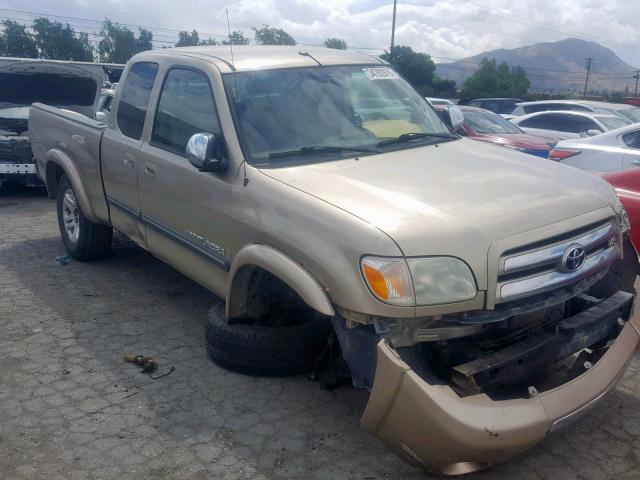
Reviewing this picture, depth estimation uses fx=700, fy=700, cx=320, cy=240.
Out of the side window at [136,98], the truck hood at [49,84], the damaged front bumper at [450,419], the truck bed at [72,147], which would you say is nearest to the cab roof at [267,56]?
the side window at [136,98]

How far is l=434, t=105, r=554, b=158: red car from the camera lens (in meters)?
10.7

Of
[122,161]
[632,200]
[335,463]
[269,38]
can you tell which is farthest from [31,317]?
[269,38]

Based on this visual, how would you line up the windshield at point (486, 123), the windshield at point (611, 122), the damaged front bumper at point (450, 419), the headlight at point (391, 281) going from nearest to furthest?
the damaged front bumper at point (450, 419) → the headlight at point (391, 281) → the windshield at point (486, 123) → the windshield at point (611, 122)

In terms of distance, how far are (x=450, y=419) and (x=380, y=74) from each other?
2870mm

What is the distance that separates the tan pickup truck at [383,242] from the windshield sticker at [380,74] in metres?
0.02

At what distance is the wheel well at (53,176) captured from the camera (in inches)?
265

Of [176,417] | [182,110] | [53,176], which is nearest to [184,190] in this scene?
[182,110]

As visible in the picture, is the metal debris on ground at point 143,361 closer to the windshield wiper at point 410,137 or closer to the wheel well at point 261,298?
the wheel well at point 261,298

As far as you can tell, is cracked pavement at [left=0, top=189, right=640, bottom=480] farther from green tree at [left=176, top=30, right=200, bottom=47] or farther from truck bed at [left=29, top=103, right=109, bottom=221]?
green tree at [left=176, top=30, right=200, bottom=47]

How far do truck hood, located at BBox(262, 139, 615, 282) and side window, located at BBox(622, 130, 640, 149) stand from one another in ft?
16.4

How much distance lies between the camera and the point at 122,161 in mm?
5203

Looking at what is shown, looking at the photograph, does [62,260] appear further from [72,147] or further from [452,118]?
[452,118]

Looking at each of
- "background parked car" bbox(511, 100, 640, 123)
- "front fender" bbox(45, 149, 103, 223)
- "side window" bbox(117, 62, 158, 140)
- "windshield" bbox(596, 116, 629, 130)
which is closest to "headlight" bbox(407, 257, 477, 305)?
"side window" bbox(117, 62, 158, 140)

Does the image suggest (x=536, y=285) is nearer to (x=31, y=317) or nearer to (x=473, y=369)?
(x=473, y=369)
